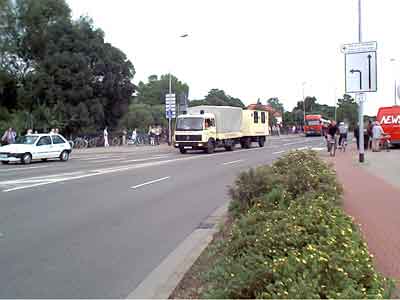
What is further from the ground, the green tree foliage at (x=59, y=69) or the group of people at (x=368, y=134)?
the green tree foliage at (x=59, y=69)

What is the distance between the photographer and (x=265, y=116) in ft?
148

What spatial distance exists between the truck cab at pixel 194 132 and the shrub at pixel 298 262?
28048 mm

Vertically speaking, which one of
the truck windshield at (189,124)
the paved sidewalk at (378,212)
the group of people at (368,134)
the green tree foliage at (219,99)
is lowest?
the paved sidewalk at (378,212)

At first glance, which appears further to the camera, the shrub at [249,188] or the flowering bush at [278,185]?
the shrub at [249,188]

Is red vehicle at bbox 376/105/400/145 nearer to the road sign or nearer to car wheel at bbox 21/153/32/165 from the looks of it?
the road sign

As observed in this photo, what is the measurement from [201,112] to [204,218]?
25531 mm

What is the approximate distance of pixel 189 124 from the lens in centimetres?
3425

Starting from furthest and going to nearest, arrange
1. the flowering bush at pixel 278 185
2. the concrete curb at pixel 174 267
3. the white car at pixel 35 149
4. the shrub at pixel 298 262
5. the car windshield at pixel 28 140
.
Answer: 1. the car windshield at pixel 28 140
2. the white car at pixel 35 149
3. the flowering bush at pixel 278 185
4. the concrete curb at pixel 174 267
5. the shrub at pixel 298 262

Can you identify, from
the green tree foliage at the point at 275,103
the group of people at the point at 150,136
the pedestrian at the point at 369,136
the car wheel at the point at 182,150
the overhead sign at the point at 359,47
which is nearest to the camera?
the overhead sign at the point at 359,47

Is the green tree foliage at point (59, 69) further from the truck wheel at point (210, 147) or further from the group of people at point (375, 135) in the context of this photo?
the group of people at point (375, 135)

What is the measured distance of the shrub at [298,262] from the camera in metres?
3.89

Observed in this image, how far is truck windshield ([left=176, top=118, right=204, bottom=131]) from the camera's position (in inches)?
1340

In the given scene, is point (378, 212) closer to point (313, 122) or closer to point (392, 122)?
point (392, 122)

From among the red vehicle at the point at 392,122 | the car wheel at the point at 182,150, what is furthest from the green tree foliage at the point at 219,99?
the red vehicle at the point at 392,122
